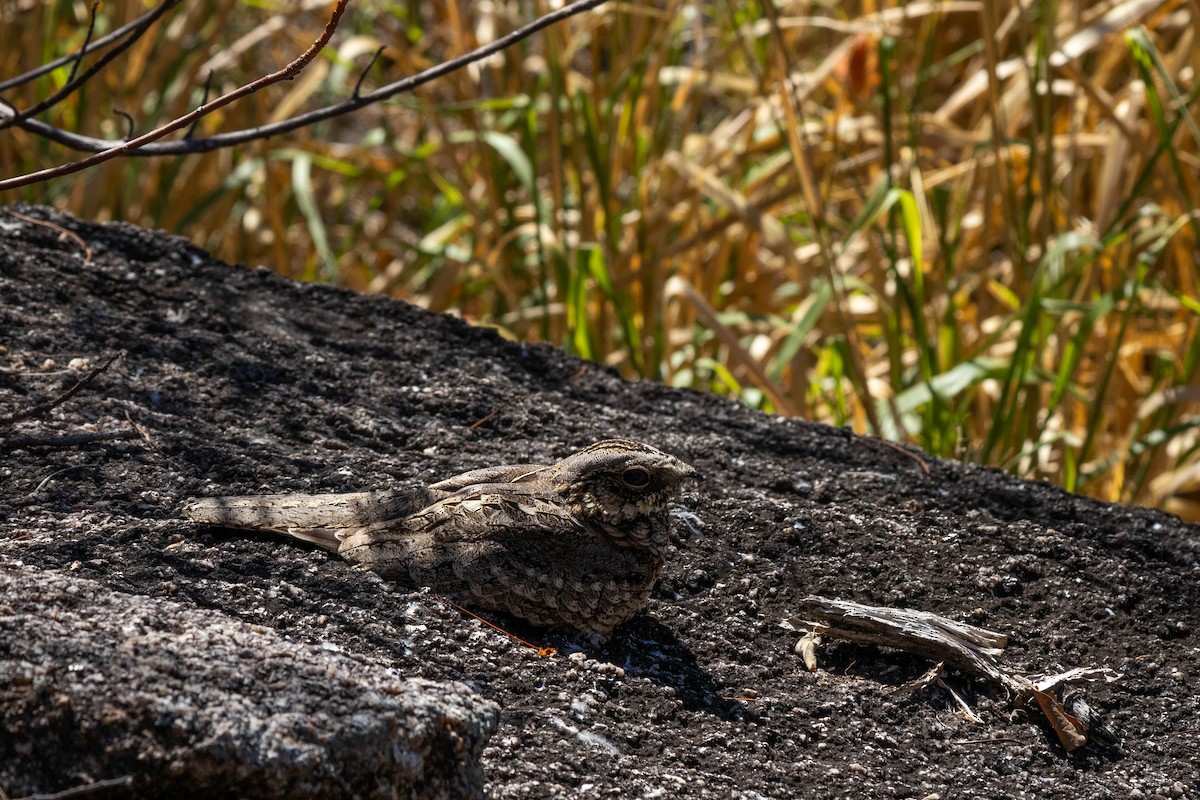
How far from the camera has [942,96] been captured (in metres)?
6.55

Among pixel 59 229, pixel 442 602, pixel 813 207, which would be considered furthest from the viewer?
pixel 813 207

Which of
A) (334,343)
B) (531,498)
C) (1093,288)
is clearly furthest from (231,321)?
(1093,288)

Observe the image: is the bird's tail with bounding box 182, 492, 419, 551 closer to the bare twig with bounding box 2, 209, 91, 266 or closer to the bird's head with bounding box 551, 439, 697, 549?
the bird's head with bounding box 551, 439, 697, 549

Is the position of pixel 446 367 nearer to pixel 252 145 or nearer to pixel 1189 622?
pixel 1189 622

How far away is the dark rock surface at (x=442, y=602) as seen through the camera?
1718 mm

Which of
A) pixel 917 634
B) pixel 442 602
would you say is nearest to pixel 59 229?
pixel 442 602

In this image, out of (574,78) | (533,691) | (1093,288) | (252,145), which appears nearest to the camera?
(533,691)

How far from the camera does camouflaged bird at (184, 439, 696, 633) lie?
237cm

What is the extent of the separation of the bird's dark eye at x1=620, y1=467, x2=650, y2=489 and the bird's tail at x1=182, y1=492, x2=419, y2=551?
0.42m

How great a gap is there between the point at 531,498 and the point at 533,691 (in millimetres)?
411

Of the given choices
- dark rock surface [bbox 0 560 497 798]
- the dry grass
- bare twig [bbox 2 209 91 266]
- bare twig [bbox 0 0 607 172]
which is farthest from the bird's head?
bare twig [bbox 2 209 91 266]

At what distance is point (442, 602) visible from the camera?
236cm

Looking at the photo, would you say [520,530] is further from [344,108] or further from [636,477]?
[344,108]

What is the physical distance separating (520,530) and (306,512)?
16.8 inches
